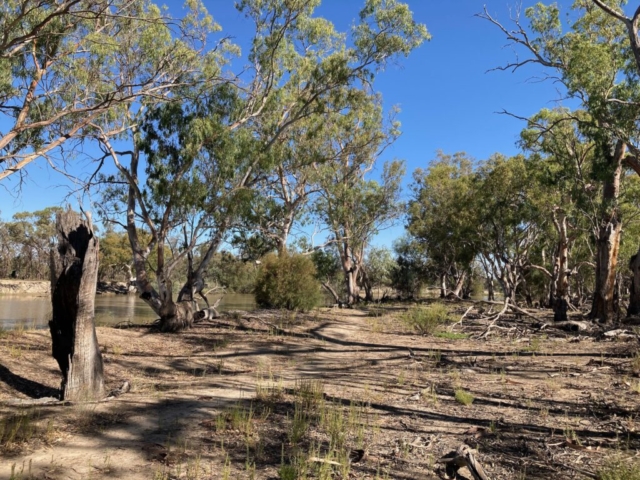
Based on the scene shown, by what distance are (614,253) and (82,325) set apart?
628 inches

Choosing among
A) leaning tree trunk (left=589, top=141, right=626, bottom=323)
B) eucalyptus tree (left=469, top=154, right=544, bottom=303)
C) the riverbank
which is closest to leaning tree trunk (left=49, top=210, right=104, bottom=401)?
leaning tree trunk (left=589, top=141, right=626, bottom=323)

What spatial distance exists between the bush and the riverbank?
115ft

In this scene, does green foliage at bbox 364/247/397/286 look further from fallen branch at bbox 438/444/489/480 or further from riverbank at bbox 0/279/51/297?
fallen branch at bbox 438/444/489/480

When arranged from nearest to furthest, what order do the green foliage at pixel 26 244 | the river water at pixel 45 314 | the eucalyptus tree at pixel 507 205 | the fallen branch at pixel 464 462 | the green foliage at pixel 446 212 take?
the fallen branch at pixel 464 462
the river water at pixel 45 314
the eucalyptus tree at pixel 507 205
the green foliage at pixel 446 212
the green foliage at pixel 26 244

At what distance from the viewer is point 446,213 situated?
3284cm

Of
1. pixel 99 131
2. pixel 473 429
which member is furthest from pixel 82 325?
pixel 99 131

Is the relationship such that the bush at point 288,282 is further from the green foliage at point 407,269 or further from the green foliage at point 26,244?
the green foliage at point 26,244

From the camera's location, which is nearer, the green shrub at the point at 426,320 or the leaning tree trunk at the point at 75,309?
the leaning tree trunk at the point at 75,309

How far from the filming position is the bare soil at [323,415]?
3.84 metres

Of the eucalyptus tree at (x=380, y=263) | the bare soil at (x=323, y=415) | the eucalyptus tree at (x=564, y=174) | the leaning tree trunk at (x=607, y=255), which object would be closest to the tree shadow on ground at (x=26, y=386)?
the bare soil at (x=323, y=415)

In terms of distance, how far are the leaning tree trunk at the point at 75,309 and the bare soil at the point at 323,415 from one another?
534 mm

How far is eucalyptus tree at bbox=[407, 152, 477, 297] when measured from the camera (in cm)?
2970

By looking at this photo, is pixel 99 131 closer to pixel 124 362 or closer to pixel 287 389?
pixel 124 362

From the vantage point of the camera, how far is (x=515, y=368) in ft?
27.6
